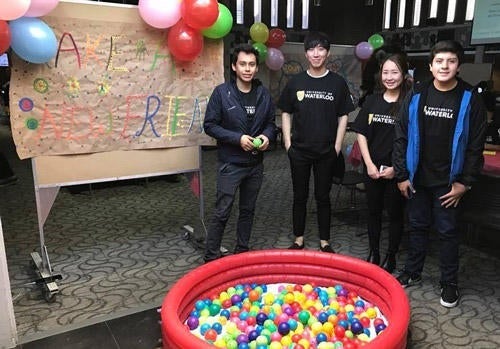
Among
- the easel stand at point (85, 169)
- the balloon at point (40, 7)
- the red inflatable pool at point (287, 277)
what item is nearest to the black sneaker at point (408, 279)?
the red inflatable pool at point (287, 277)

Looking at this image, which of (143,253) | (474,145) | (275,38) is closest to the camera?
(474,145)

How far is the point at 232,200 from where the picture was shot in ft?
9.79

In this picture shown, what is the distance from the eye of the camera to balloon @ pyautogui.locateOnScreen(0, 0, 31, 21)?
2.22m

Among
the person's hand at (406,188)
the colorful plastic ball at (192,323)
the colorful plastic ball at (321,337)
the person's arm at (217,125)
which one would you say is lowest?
the colorful plastic ball at (192,323)

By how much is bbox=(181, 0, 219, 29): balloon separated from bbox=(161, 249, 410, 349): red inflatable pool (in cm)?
151

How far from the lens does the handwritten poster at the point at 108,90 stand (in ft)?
8.80

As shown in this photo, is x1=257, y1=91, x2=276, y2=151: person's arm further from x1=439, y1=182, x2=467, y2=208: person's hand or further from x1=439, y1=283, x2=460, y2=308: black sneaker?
x1=439, y1=283, x2=460, y2=308: black sneaker

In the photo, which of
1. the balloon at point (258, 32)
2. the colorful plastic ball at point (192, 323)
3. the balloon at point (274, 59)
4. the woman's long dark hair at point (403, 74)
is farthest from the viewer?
the balloon at point (274, 59)

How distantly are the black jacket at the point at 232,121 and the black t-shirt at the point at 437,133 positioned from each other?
1003 millimetres

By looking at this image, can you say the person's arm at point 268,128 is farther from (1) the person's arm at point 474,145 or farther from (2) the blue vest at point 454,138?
(1) the person's arm at point 474,145

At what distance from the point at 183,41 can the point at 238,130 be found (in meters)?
0.70

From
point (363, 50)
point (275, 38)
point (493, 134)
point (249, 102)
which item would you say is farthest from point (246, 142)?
point (363, 50)

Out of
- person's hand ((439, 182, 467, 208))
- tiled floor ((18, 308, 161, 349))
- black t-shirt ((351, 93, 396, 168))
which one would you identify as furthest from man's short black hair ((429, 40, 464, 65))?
tiled floor ((18, 308, 161, 349))

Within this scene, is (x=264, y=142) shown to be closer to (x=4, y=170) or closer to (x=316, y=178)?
(x=316, y=178)
